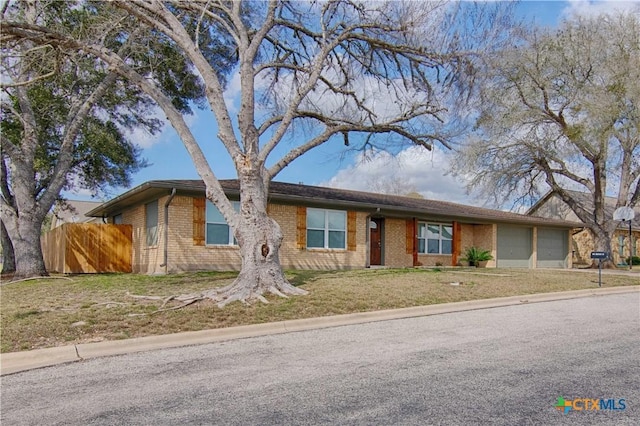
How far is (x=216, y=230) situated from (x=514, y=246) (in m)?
15.5

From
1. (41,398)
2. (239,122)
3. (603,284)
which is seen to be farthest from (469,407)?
(603,284)

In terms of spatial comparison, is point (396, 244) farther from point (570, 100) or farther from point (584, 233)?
point (584, 233)

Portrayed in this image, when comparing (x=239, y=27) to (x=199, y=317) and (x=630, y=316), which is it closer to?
(x=199, y=317)

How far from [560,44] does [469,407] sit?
20000 millimetres

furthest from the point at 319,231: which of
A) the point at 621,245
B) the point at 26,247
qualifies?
the point at 621,245

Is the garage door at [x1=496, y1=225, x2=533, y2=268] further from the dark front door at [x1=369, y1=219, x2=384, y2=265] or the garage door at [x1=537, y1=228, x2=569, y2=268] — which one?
the dark front door at [x1=369, y1=219, x2=384, y2=265]

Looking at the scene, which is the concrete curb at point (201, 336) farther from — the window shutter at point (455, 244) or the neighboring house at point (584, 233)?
the neighboring house at point (584, 233)

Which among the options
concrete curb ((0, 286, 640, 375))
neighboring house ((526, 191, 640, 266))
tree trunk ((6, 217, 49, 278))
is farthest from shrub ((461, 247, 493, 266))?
tree trunk ((6, 217, 49, 278))

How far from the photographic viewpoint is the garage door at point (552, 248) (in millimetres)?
24172

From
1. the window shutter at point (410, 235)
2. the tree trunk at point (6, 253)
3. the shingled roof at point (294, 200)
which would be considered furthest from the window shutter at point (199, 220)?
the tree trunk at point (6, 253)

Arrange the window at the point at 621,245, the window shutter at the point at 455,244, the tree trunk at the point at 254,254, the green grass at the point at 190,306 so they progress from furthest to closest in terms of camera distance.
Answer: the window at the point at 621,245, the window shutter at the point at 455,244, the tree trunk at the point at 254,254, the green grass at the point at 190,306

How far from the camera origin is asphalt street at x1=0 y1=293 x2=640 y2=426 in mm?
3479

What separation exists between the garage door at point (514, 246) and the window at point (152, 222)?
15541mm

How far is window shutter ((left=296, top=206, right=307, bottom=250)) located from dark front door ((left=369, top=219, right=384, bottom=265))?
3851mm
